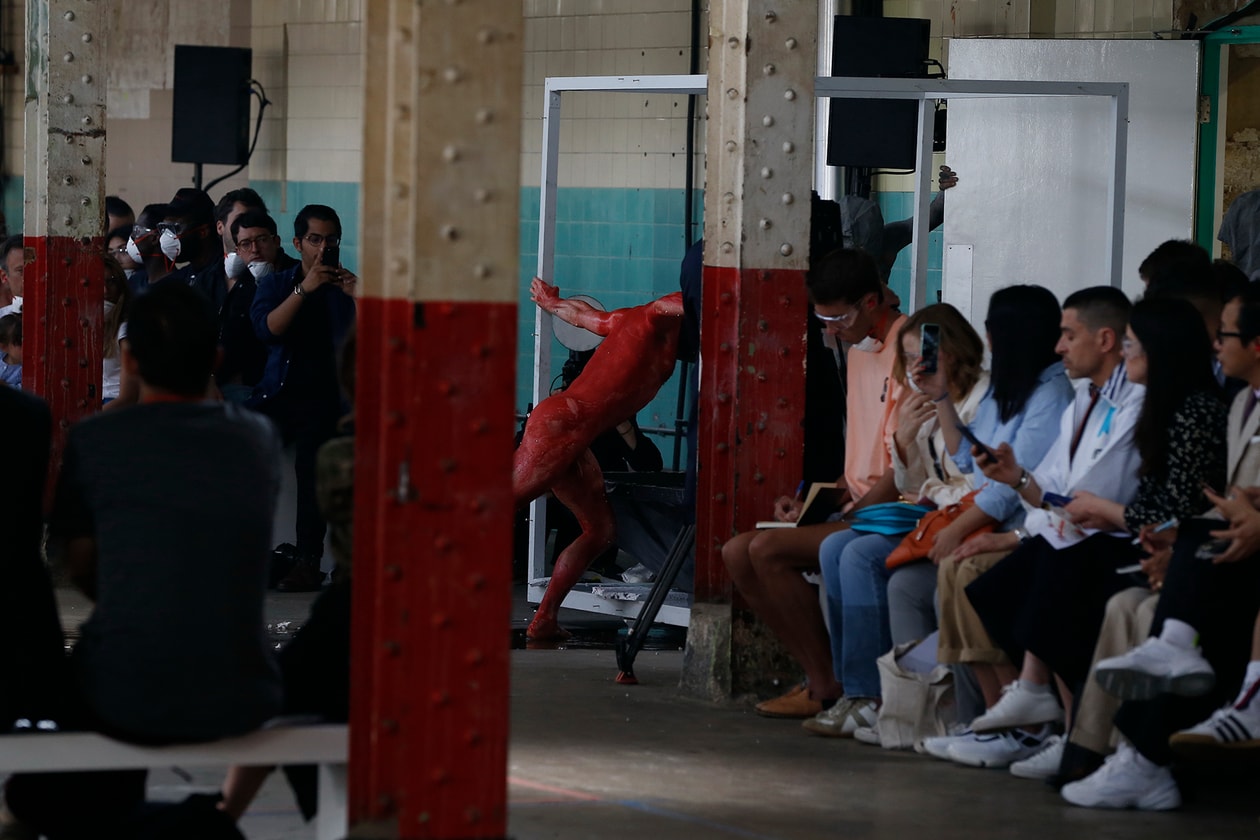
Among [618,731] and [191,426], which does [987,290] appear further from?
[191,426]

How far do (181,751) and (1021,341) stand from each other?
2.76 metres

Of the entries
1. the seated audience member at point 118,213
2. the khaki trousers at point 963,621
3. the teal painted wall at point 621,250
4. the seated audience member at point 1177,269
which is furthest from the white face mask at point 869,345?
the seated audience member at point 118,213

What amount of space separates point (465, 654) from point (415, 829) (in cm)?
32

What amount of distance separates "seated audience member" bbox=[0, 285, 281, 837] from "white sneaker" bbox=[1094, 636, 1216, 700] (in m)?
2.03

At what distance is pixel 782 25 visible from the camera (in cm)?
600

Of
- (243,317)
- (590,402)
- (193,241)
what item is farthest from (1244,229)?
(193,241)

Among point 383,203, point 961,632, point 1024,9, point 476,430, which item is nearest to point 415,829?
point 476,430

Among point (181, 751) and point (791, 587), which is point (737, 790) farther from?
point (181, 751)

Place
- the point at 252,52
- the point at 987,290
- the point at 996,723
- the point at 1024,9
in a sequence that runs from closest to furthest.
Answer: the point at 996,723
the point at 987,290
the point at 1024,9
the point at 252,52

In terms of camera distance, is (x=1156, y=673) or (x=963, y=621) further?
(x=963, y=621)

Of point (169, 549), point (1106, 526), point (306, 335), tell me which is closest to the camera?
point (169, 549)

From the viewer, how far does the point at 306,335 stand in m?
8.46

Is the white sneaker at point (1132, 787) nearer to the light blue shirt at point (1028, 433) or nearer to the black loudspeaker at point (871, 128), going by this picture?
the light blue shirt at point (1028, 433)

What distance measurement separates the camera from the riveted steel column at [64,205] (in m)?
8.31
